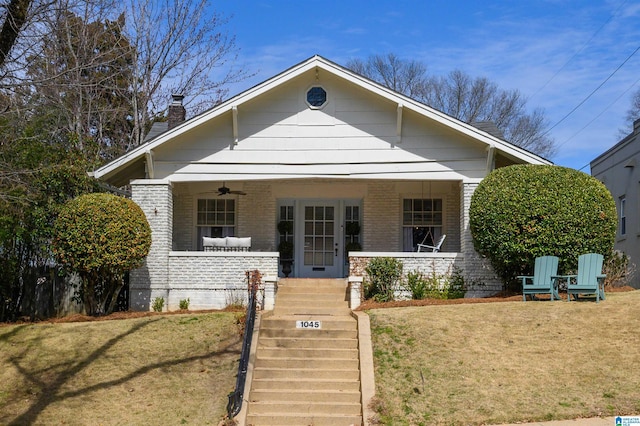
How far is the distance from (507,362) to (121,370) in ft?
21.3

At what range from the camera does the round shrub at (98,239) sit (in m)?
15.5

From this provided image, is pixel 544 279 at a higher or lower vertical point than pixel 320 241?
lower

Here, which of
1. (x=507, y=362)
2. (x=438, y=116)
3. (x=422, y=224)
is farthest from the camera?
(x=422, y=224)

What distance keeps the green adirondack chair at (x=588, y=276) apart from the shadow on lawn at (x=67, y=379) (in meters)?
6.83

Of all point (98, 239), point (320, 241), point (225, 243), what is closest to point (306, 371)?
point (98, 239)

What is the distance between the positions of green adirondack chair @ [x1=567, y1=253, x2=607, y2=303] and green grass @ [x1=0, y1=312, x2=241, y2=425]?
6792mm

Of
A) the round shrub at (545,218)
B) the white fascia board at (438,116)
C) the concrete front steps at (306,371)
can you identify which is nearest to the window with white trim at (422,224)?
the white fascia board at (438,116)

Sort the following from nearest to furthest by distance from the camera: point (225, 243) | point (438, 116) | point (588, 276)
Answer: point (588, 276)
point (438, 116)
point (225, 243)

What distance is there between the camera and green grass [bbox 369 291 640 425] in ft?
33.8

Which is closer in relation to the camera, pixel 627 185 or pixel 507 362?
pixel 507 362

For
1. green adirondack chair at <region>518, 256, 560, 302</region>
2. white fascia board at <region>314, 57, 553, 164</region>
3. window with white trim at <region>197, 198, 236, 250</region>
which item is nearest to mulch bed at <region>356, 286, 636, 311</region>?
green adirondack chair at <region>518, 256, 560, 302</region>

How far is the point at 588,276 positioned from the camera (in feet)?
47.7

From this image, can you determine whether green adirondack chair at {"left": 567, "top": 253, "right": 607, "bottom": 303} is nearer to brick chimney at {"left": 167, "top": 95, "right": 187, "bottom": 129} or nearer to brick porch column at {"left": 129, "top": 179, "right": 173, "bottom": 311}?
brick porch column at {"left": 129, "top": 179, "right": 173, "bottom": 311}

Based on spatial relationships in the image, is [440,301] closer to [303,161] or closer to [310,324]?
[310,324]
